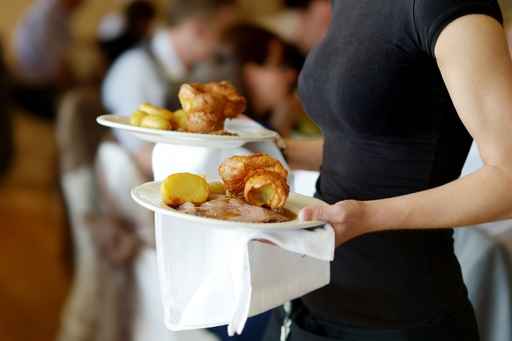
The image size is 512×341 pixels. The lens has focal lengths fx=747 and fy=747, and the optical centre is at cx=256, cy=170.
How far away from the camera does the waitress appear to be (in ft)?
2.32

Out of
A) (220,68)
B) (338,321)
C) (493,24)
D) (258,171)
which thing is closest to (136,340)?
(220,68)

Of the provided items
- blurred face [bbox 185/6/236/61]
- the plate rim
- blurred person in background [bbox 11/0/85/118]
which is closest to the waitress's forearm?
the plate rim

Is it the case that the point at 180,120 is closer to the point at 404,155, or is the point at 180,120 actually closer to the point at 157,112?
the point at 157,112

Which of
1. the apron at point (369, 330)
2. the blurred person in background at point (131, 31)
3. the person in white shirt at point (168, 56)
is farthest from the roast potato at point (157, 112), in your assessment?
the blurred person in background at point (131, 31)

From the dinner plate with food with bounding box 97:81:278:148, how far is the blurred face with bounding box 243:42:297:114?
4.00 ft

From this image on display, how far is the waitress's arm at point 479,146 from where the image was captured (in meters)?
0.70

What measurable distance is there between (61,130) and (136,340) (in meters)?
0.63

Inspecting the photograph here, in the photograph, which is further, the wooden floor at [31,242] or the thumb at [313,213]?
the wooden floor at [31,242]

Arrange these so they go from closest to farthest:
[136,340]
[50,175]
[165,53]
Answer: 1. [136,340]
2. [165,53]
3. [50,175]

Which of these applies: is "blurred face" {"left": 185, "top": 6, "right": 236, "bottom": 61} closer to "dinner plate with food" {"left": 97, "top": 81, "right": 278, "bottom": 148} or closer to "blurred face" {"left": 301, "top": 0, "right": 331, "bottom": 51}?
"blurred face" {"left": 301, "top": 0, "right": 331, "bottom": 51}

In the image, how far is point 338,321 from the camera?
2.99 feet

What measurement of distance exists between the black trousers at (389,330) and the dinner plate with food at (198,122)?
0.79 feet

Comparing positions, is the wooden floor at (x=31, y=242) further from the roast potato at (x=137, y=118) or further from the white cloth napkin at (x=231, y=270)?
the white cloth napkin at (x=231, y=270)

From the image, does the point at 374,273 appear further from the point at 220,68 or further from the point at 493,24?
the point at 220,68
